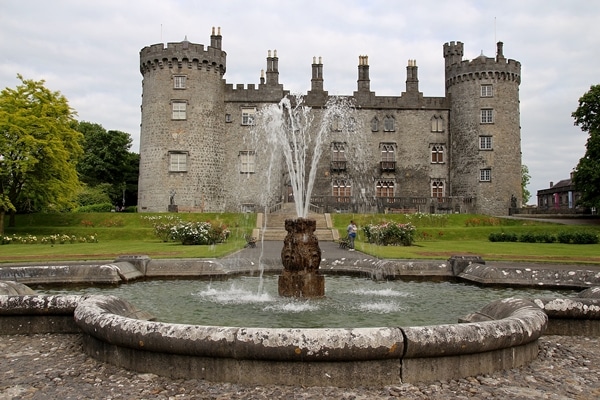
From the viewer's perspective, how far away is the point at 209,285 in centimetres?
1282

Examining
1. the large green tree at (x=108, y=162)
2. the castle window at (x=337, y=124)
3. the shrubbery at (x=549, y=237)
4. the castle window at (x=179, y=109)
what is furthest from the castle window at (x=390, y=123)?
the large green tree at (x=108, y=162)

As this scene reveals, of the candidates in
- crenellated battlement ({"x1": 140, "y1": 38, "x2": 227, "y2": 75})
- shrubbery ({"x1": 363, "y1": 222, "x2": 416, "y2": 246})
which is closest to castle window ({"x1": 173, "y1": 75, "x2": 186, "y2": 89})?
crenellated battlement ({"x1": 140, "y1": 38, "x2": 227, "y2": 75})

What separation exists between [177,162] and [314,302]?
39.3 metres

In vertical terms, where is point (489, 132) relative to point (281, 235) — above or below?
above

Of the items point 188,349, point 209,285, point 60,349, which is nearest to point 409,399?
point 188,349

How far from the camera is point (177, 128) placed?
47.8m

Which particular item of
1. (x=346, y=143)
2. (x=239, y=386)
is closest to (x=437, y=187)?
(x=346, y=143)

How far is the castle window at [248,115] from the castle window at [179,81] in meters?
Result: 6.58

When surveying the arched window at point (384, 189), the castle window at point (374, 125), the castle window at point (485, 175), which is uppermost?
the castle window at point (374, 125)

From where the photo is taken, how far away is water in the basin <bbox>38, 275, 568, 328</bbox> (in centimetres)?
873

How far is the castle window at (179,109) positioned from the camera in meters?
47.9

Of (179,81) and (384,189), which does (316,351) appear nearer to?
(179,81)

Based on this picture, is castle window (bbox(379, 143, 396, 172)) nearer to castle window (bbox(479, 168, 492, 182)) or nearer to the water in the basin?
castle window (bbox(479, 168, 492, 182))

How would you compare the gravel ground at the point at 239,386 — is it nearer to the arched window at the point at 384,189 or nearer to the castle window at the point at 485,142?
the arched window at the point at 384,189
